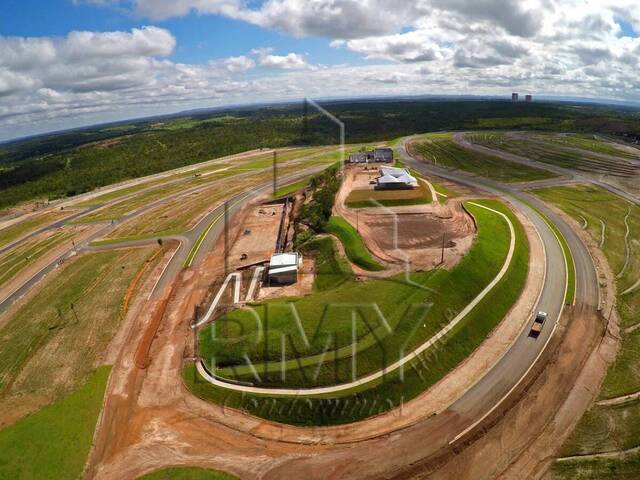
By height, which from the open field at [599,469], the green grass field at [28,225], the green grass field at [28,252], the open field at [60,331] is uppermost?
the green grass field at [28,225]

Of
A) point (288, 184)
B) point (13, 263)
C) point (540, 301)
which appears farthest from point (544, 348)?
point (13, 263)

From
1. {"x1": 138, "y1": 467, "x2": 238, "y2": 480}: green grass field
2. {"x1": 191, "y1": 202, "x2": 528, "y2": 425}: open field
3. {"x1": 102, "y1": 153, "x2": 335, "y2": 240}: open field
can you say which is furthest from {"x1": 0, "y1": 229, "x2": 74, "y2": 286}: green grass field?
{"x1": 138, "y1": 467, "x2": 238, "y2": 480}: green grass field

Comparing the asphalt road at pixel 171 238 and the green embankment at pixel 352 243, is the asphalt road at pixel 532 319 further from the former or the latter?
the asphalt road at pixel 171 238

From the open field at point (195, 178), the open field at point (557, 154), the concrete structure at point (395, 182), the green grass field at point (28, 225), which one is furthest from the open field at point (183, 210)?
the open field at point (557, 154)

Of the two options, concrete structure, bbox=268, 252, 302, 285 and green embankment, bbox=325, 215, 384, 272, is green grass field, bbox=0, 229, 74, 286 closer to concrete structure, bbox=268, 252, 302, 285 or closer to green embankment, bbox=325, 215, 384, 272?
concrete structure, bbox=268, 252, 302, 285

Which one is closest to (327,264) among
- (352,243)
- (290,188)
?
(352,243)

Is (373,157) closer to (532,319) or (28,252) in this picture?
(532,319)
